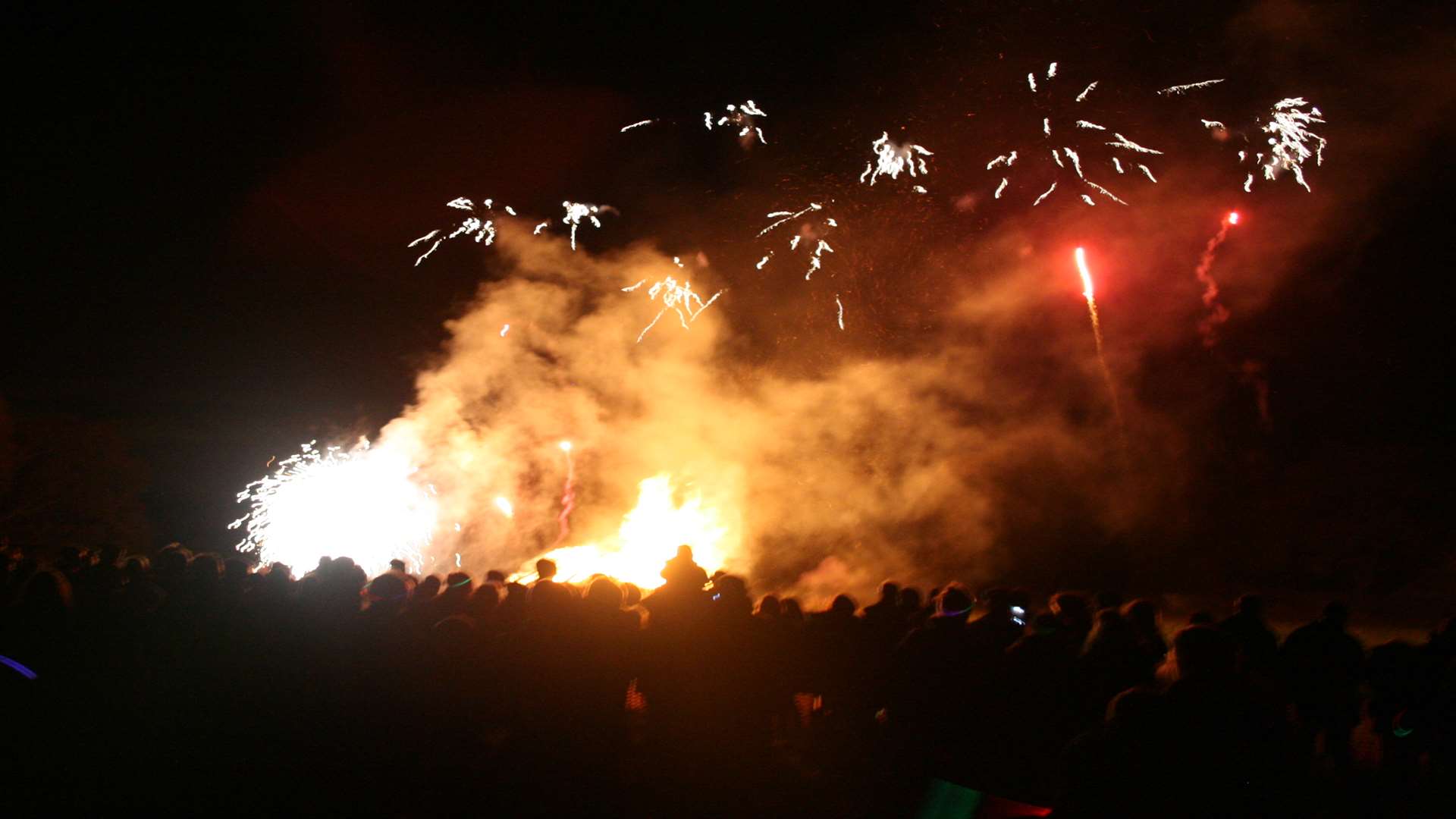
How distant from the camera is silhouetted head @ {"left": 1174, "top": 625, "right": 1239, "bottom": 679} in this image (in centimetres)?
227

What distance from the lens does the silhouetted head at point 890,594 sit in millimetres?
4383

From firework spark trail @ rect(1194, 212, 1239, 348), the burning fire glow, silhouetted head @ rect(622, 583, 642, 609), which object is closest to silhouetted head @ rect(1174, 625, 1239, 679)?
silhouetted head @ rect(622, 583, 642, 609)

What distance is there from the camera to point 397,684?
4082 mm

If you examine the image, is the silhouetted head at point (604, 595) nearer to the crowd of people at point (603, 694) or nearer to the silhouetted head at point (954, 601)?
the crowd of people at point (603, 694)

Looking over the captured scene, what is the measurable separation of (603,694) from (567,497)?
8.35 metres

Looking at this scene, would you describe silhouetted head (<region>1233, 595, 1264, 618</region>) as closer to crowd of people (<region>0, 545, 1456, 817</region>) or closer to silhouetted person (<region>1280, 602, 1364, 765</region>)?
crowd of people (<region>0, 545, 1456, 817</region>)

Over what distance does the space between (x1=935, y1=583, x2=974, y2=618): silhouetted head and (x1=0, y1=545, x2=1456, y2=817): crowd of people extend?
0.9 inches

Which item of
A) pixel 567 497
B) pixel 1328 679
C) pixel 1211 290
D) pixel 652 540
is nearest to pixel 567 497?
pixel 567 497

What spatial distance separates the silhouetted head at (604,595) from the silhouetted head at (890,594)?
1539 millimetres

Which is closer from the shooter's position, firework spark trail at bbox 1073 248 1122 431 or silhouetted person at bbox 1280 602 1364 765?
silhouetted person at bbox 1280 602 1364 765

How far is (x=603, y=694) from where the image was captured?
399 centimetres

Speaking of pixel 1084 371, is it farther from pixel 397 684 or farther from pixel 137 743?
pixel 137 743

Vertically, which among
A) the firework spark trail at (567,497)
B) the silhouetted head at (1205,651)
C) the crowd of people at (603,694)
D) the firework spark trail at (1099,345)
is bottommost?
the crowd of people at (603,694)

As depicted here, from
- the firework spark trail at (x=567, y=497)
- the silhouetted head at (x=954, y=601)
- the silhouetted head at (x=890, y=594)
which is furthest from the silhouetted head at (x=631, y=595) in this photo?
the firework spark trail at (x=567, y=497)
